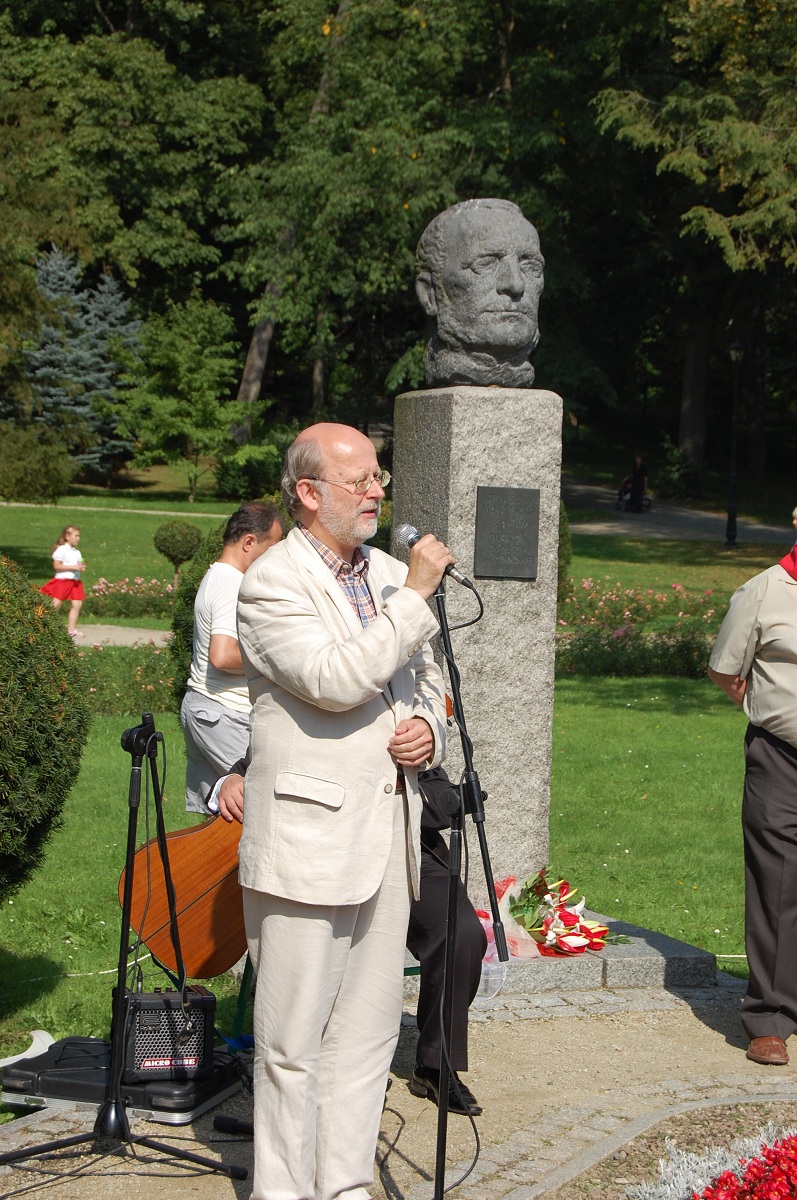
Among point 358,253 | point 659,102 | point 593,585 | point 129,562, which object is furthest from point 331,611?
point 358,253

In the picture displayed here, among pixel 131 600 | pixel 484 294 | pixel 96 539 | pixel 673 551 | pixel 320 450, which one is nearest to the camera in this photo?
pixel 320 450

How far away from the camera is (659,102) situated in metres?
30.2

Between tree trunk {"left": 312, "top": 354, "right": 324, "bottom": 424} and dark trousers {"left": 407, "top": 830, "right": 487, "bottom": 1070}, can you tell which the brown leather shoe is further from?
tree trunk {"left": 312, "top": 354, "right": 324, "bottom": 424}

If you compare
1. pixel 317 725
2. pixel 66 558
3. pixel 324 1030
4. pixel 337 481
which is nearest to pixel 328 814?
pixel 317 725

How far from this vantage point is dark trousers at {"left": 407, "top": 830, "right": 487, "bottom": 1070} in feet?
14.9

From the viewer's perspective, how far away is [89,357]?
1625 inches

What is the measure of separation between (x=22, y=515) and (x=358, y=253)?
10.8m

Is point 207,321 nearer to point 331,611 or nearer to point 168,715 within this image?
point 168,715

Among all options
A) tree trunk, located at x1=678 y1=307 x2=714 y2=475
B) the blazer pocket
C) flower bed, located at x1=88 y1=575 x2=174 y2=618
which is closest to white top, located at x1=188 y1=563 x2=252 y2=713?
the blazer pocket

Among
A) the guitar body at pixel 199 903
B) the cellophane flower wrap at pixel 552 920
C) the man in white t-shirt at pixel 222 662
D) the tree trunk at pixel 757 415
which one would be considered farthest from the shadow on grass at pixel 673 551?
the guitar body at pixel 199 903

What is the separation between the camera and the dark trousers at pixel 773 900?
5.32m

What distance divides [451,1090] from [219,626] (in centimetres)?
226

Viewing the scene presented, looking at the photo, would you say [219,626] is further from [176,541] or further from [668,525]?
[668,525]

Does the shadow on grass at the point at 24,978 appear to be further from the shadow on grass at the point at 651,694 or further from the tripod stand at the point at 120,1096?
the shadow on grass at the point at 651,694
